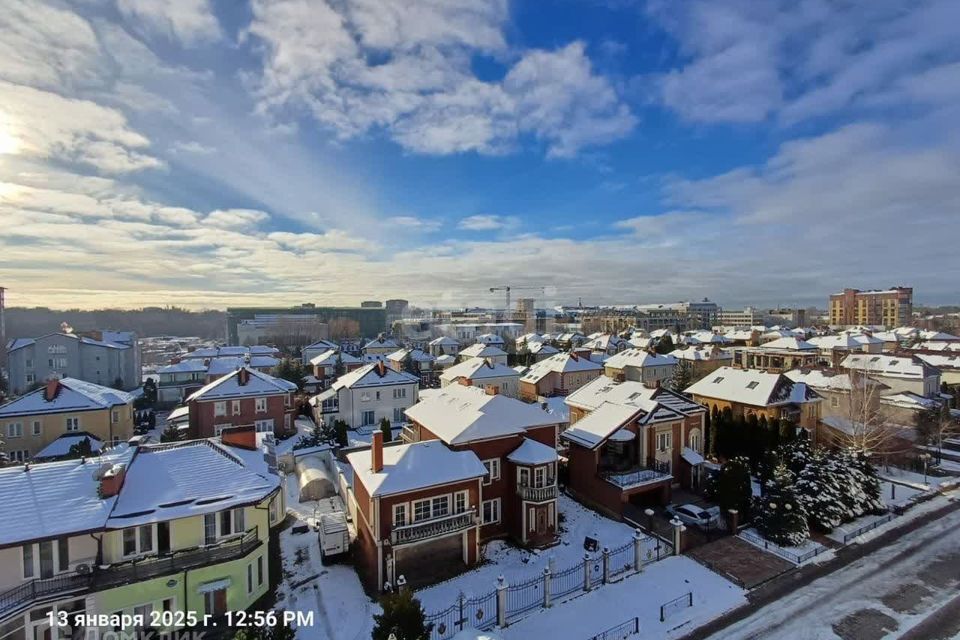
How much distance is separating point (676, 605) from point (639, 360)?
41527mm

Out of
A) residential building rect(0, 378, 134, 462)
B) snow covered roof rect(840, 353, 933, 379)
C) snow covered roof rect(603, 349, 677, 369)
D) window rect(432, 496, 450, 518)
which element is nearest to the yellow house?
window rect(432, 496, 450, 518)

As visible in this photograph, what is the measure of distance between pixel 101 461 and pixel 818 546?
27924 millimetres

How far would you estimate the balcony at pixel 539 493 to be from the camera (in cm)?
1850

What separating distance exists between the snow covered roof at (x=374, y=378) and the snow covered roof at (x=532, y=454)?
19881 millimetres

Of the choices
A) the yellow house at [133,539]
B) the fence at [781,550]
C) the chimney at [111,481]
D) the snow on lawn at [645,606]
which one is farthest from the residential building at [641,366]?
the chimney at [111,481]

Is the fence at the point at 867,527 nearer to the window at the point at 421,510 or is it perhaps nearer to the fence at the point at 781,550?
the fence at the point at 781,550

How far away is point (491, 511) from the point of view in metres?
19.2

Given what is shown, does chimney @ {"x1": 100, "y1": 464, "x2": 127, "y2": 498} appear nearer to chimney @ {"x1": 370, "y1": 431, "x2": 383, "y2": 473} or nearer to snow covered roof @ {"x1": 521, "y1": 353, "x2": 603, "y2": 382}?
chimney @ {"x1": 370, "y1": 431, "x2": 383, "y2": 473}

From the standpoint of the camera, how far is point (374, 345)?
75938 millimetres

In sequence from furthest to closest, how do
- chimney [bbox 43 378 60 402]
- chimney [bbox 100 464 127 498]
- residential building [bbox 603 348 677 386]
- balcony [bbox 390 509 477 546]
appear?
residential building [bbox 603 348 677 386]
chimney [bbox 43 378 60 402]
balcony [bbox 390 509 477 546]
chimney [bbox 100 464 127 498]

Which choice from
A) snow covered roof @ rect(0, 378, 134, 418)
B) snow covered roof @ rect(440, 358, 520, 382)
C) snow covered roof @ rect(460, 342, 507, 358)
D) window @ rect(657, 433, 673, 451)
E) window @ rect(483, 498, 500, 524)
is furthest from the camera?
snow covered roof @ rect(460, 342, 507, 358)

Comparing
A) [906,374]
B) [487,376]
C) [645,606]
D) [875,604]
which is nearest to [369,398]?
[487,376]

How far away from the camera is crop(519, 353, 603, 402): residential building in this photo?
48.8 m

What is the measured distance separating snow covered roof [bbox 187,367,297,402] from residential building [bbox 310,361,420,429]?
3984 millimetres
